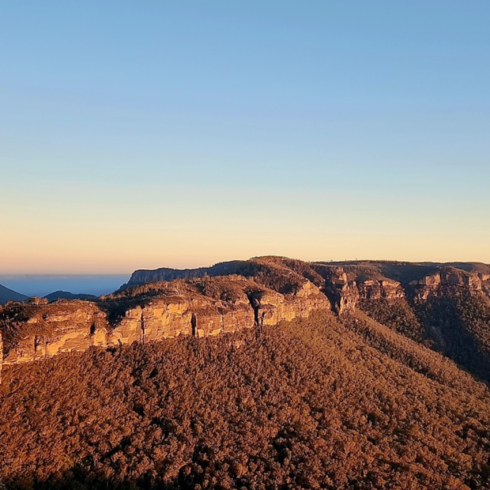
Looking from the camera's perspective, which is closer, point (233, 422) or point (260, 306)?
point (233, 422)

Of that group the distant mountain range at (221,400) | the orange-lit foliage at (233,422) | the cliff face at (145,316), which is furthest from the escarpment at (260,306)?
the orange-lit foliage at (233,422)

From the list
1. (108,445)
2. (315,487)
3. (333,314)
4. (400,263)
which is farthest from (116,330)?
(400,263)

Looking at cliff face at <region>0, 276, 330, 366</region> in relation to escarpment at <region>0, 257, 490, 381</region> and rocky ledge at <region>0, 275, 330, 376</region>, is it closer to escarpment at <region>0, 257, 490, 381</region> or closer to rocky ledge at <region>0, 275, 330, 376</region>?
rocky ledge at <region>0, 275, 330, 376</region>

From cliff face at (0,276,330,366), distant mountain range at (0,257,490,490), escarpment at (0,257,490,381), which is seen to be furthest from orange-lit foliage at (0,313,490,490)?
escarpment at (0,257,490,381)

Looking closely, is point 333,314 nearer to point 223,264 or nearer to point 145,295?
point 223,264

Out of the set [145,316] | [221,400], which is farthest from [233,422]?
[145,316]

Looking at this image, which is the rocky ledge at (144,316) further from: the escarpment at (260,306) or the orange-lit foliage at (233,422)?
the orange-lit foliage at (233,422)

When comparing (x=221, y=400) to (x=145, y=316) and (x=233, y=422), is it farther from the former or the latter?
(x=145, y=316)
